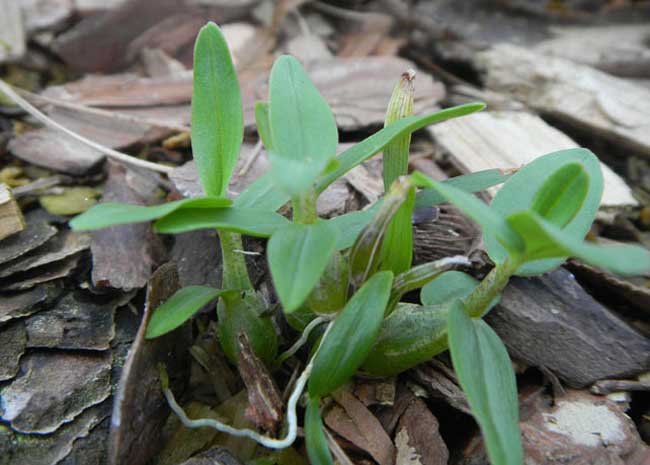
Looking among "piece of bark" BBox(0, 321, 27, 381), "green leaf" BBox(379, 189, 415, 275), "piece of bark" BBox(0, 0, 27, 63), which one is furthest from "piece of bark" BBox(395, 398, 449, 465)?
"piece of bark" BBox(0, 0, 27, 63)

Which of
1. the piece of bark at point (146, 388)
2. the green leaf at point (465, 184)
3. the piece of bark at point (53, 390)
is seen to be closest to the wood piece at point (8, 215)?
the piece of bark at point (53, 390)

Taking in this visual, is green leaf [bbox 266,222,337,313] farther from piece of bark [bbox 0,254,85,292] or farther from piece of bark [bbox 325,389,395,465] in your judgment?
piece of bark [bbox 0,254,85,292]

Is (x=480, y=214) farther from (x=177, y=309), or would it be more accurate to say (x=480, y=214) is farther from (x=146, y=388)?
(x=146, y=388)

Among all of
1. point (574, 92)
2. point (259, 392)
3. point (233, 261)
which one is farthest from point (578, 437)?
point (574, 92)

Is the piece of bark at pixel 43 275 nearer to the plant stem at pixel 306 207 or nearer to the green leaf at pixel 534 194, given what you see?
the plant stem at pixel 306 207

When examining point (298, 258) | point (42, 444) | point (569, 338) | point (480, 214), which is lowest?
point (42, 444)
